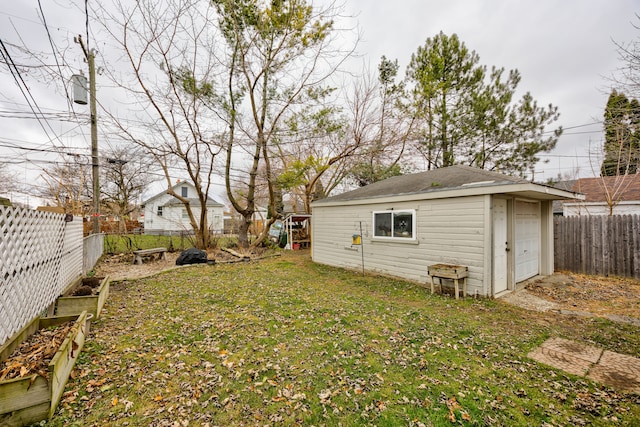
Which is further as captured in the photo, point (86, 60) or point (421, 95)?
point (421, 95)

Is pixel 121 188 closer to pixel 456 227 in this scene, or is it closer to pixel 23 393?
pixel 23 393

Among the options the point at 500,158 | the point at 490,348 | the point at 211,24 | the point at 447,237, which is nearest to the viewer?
the point at 490,348

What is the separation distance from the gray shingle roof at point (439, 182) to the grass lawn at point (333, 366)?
254 centimetres

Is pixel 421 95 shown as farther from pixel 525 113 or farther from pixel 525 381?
pixel 525 381

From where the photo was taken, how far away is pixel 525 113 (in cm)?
1223

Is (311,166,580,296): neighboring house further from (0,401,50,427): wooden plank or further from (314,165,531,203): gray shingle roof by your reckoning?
(0,401,50,427): wooden plank

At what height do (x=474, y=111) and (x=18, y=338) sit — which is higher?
(x=474, y=111)

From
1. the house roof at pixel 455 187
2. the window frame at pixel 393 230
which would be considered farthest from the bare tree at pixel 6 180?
the window frame at pixel 393 230

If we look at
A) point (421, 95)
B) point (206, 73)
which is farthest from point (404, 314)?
point (421, 95)

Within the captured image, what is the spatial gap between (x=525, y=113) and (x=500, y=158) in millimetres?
2213

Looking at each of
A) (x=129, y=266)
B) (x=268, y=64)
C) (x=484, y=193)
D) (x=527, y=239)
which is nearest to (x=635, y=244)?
(x=527, y=239)

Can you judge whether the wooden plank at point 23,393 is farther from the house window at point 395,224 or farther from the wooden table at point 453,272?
the house window at point 395,224

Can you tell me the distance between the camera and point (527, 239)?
6.87 metres

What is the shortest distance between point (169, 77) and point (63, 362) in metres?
10.7
